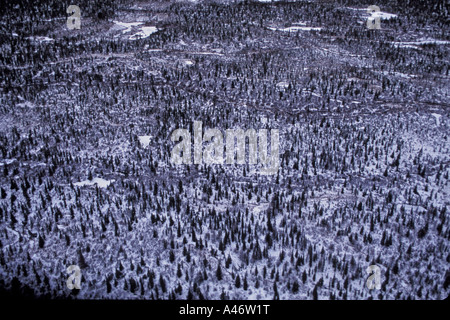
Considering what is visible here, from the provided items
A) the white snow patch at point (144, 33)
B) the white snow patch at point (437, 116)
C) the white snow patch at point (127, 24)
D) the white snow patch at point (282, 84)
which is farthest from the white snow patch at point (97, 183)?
the white snow patch at point (127, 24)

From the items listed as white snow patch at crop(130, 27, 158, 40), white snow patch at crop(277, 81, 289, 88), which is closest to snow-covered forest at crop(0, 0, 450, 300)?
white snow patch at crop(277, 81, 289, 88)

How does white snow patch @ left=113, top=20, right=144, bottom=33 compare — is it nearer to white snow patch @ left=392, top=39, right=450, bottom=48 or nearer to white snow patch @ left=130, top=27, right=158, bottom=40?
white snow patch @ left=130, top=27, right=158, bottom=40

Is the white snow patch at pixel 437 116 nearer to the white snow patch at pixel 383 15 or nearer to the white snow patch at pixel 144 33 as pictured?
the white snow patch at pixel 383 15

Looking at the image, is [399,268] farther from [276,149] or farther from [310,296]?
[276,149]

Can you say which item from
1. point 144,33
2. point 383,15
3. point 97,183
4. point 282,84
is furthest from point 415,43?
point 97,183

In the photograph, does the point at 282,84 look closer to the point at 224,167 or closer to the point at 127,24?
the point at 224,167

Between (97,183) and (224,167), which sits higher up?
(224,167)

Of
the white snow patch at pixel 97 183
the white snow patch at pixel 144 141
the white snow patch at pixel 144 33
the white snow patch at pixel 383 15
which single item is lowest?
the white snow patch at pixel 97 183

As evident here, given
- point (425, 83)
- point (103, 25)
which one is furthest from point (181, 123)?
point (103, 25)
